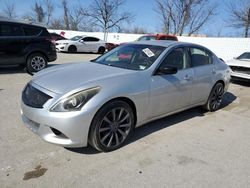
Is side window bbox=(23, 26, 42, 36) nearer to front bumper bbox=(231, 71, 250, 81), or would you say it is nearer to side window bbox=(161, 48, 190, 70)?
side window bbox=(161, 48, 190, 70)

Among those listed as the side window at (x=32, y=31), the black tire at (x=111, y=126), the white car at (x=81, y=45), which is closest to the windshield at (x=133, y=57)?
the black tire at (x=111, y=126)

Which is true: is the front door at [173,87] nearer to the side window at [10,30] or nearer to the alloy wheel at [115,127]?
the alloy wheel at [115,127]

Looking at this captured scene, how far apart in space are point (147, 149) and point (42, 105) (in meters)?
1.60

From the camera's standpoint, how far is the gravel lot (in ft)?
9.79

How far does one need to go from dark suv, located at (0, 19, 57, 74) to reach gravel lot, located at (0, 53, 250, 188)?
3913mm

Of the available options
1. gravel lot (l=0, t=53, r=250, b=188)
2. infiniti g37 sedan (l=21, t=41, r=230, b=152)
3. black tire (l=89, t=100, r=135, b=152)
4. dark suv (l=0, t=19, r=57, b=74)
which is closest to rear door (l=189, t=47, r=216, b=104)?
infiniti g37 sedan (l=21, t=41, r=230, b=152)

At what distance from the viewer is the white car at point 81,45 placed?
18.8 metres

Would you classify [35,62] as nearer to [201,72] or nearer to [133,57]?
[133,57]

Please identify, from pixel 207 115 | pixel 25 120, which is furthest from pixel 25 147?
pixel 207 115

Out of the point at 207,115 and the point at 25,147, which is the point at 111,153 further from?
the point at 207,115

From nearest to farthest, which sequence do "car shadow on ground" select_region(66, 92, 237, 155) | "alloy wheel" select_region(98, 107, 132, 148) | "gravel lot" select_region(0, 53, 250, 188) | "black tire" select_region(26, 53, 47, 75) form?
"gravel lot" select_region(0, 53, 250, 188) → "alloy wheel" select_region(98, 107, 132, 148) → "car shadow on ground" select_region(66, 92, 237, 155) → "black tire" select_region(26, 53, 47, 75)

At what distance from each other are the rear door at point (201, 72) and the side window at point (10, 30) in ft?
19.5

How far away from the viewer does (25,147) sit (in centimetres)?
359

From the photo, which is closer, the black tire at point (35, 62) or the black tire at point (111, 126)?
the black tire at point (111, 126)
